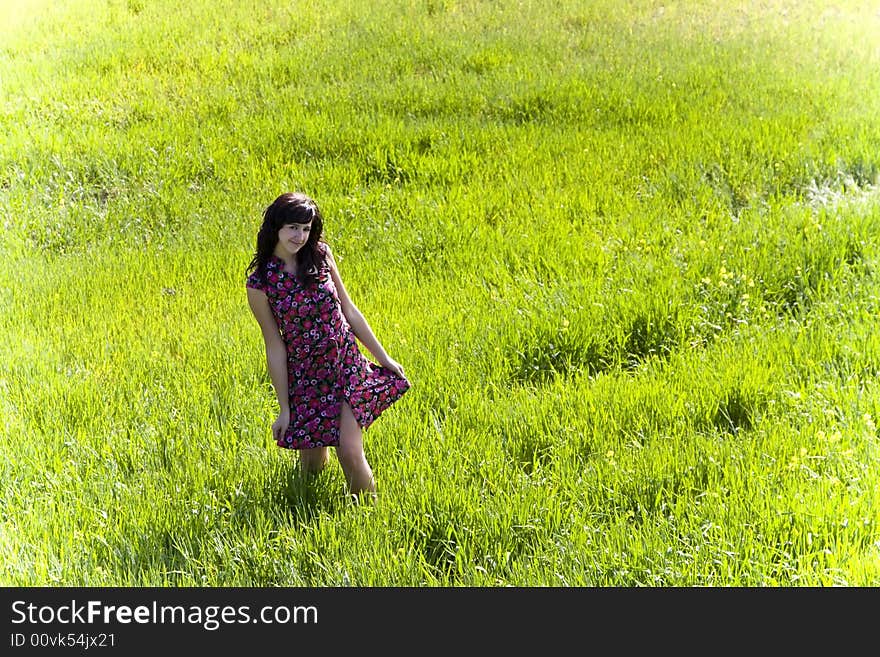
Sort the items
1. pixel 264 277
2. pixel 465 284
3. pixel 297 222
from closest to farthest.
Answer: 1. pixel 297 222
2. pixel 264 277
3. pixel 465 284

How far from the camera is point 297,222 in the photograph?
320 cm

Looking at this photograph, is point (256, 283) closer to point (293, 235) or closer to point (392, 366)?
point (293, 235)

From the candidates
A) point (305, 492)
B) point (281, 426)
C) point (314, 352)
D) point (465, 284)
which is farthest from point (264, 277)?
point (465, 284)

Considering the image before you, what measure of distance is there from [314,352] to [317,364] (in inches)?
2.1

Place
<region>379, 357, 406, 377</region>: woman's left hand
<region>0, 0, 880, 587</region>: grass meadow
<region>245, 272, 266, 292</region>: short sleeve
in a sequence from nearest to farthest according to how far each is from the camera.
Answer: <region>0, 0, 880, 587</region>: grass meadow
<region>245, 272, 266, 292</region>: short sleeve
<region>379, 357, 406, 377</region>: woman's left hand

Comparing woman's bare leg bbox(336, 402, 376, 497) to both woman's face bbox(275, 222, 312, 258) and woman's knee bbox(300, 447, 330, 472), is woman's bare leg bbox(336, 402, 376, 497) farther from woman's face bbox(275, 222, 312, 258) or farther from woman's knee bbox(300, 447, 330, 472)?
woman's face bbox(275, 222, 312, 258)

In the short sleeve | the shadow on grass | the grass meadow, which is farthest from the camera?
the shadow on grass

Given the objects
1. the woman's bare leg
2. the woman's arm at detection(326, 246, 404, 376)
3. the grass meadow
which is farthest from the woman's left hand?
the grass meadow

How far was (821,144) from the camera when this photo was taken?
7.12m

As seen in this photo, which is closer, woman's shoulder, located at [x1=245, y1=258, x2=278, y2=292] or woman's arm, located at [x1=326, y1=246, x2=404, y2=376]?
woman's shoulder, located at [x1=245, y1=258, x2=278, y2=292]

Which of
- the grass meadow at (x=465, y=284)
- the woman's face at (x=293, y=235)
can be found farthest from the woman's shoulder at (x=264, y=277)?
the grass meadow at (x=465, y=284)

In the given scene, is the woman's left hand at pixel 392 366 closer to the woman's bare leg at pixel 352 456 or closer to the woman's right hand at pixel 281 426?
the woman's bare leg at pixel 352 456

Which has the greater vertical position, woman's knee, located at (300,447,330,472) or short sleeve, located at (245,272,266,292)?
short sleeve, located at (245,272,266,292)

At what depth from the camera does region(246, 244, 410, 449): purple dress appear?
3.34 m
